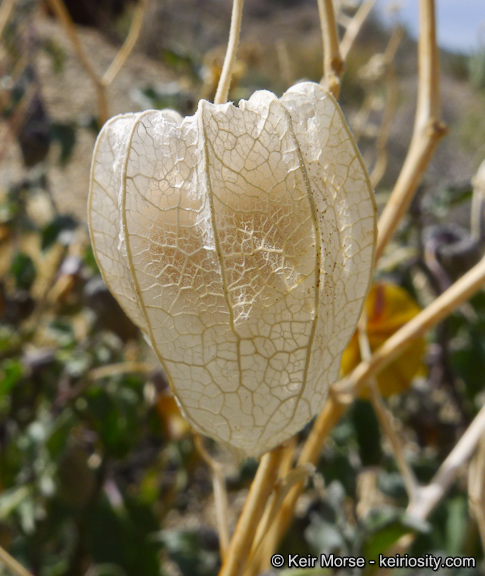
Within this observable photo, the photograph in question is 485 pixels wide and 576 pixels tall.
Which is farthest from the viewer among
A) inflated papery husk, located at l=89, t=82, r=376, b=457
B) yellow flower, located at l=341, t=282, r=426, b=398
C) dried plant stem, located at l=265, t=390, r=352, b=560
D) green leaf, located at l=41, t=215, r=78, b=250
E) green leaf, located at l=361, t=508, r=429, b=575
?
green leaf, located at l=41, t=215, r=78, b=250

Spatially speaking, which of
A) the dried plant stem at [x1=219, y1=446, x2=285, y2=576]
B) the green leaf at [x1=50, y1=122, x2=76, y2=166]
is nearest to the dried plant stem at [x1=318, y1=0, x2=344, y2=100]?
the dried plant stem at [x1=219, y1=446, x2=285, y2=576]

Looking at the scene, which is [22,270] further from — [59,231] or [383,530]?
[383,530]

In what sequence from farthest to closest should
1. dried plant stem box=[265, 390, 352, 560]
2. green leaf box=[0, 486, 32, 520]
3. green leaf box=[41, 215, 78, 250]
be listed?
green leaf box=[41, 215, 78, 250]
green leaf box=[0, 486, 32, 520]
dried plant stem box=[265, 390, 352, 560]

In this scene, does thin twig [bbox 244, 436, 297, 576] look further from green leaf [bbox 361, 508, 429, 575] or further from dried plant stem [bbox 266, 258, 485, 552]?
green leaf [bbox 361, 508, 429, 575]

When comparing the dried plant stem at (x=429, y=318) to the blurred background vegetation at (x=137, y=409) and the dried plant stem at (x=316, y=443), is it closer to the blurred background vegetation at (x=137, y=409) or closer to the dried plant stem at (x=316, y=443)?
the dried plant stem at (x=316, y=443)

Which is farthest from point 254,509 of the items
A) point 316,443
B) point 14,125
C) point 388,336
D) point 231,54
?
point 14,125
